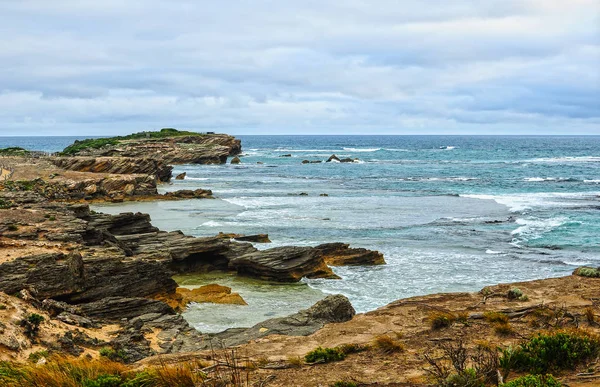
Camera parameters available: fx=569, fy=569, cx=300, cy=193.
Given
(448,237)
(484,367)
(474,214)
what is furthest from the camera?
(474,214)

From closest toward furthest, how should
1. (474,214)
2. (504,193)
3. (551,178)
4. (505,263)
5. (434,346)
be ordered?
(434,346) → (505,263) → (474,214) → (504,193) → (551,178)

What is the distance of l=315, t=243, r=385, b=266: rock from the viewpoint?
90.2ft

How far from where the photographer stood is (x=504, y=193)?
58594 millimetres

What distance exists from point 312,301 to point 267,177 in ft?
186

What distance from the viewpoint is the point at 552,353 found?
8.95 meters

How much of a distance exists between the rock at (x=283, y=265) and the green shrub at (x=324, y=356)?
1445 cm

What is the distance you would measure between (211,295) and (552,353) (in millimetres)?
15249

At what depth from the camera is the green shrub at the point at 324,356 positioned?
32.8ft

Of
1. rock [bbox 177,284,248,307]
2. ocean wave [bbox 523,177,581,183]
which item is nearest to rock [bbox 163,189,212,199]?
rock [bbox 177,284,248,307]

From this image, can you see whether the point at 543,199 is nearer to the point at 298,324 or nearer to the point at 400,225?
the point at 400,225

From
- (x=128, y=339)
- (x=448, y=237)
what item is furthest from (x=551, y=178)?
(x=128, y=339)

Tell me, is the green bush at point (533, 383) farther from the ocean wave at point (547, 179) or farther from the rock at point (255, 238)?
the ocean wave at point (547, 179)

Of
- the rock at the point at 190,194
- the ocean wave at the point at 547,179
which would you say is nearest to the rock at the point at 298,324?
the rock at the point at 190,194

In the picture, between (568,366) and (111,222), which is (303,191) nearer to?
(111,222)
